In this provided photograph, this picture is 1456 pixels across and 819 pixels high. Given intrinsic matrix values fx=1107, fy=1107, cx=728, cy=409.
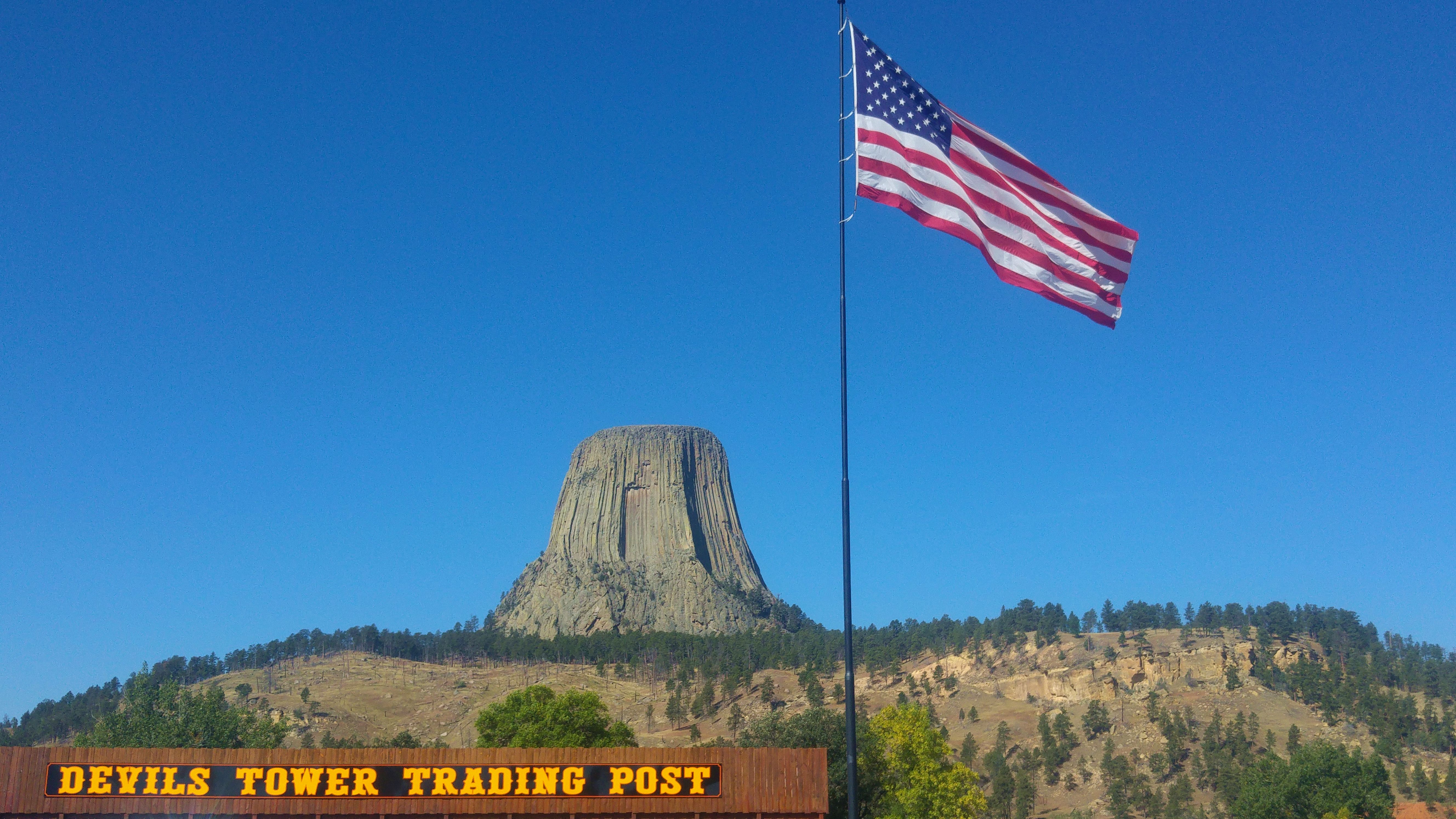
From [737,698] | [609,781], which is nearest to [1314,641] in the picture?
[737,698]

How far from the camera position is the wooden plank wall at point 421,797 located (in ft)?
94.2

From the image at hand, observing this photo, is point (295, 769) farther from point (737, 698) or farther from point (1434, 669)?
point (1434, 669)

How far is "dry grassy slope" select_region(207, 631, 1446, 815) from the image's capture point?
10062 centimetres

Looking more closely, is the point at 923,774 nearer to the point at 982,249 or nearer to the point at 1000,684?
the point at 982,249

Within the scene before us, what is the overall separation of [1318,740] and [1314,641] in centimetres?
6325

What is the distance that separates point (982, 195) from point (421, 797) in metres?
21.1

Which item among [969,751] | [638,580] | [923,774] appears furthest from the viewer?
[638,580]

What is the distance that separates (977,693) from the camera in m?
118

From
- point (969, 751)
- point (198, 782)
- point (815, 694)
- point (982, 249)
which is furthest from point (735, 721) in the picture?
point (982, 249)

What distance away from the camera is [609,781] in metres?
29.0

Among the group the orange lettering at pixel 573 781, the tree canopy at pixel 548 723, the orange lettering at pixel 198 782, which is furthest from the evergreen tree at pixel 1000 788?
the orange lettering at pixel 198 782

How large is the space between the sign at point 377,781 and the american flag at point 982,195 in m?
17.0

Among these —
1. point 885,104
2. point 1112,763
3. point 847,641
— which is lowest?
point 1112,763

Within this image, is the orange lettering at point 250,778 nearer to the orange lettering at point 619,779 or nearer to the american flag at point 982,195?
the orange lettering at point 619,779
